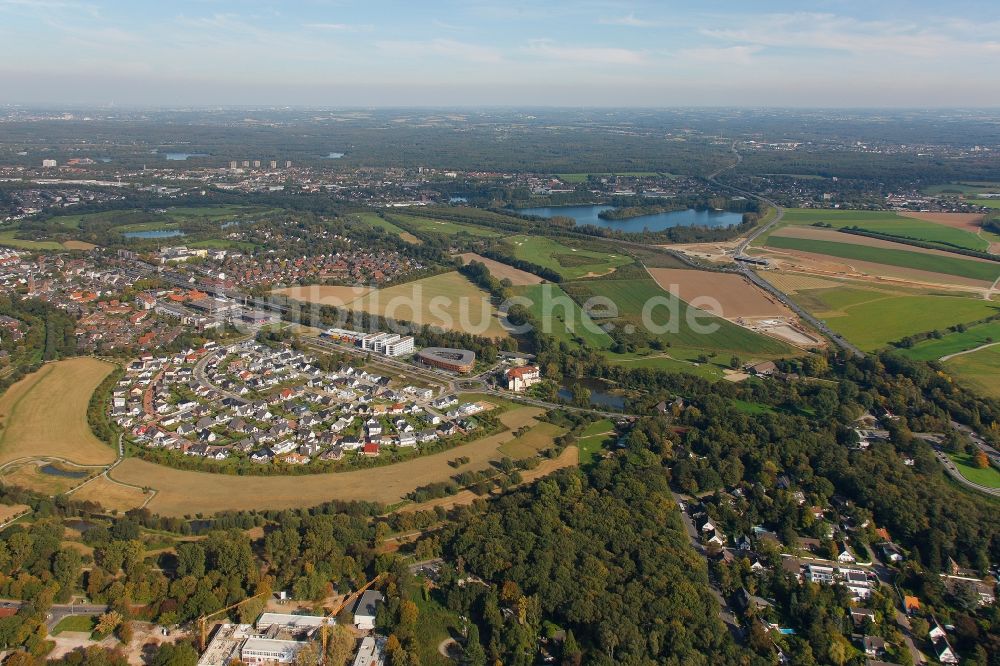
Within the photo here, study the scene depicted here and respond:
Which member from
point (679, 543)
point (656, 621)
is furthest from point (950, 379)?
point (656, 621)

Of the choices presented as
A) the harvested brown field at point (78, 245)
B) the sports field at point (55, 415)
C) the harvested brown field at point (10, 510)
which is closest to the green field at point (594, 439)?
the sports field at point (55, 415)

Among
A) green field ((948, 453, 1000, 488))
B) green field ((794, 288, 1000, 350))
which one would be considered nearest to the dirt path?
green field ((794, 288, 1000, 350))

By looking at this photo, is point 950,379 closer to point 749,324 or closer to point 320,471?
point 749,324

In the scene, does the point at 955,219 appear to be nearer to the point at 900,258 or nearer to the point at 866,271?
the point at 900,258

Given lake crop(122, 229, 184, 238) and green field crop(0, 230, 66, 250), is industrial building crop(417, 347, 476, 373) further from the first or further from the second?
lake crop(122, 229, 184, 238)

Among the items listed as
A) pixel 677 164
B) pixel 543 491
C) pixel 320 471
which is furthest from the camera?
pixel 677 164

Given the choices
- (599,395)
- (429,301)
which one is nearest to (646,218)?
(429,301)

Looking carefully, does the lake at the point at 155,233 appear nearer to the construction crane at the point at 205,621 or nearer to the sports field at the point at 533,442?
the sports field at the point at 533,442
